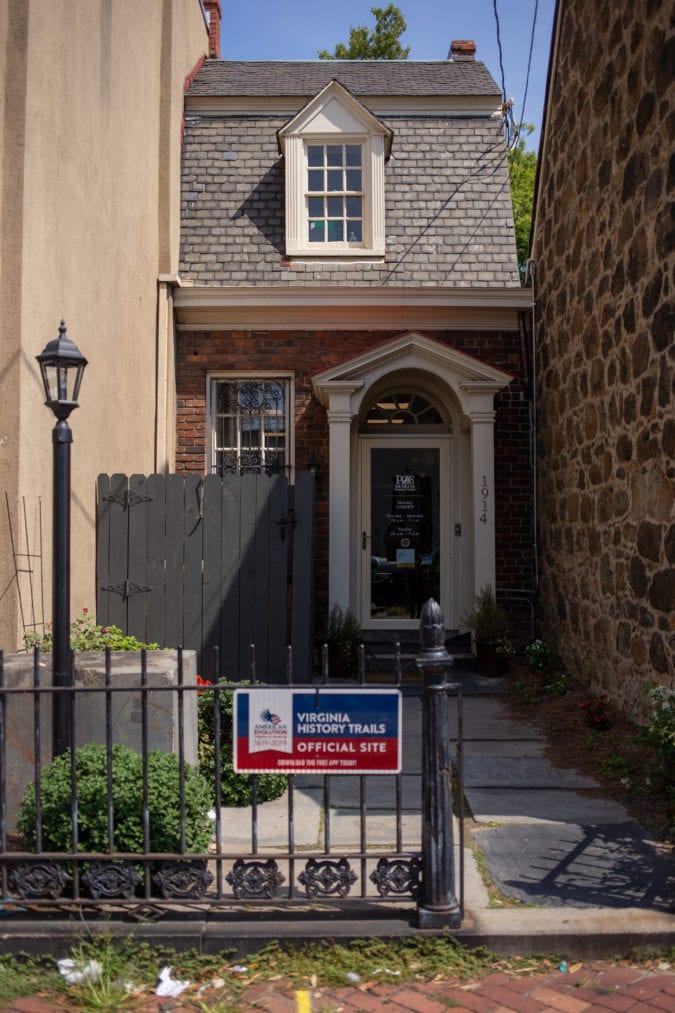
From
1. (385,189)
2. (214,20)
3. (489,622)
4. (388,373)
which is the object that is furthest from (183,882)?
(214,20)

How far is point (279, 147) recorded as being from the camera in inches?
431

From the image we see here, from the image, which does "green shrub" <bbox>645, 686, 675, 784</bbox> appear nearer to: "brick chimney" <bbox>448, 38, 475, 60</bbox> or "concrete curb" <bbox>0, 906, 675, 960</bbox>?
"concrete curb" <bbox>0, 906, 675, 960</bbox>

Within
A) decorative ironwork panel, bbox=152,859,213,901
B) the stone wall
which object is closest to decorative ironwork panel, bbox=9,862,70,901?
decorative ironwork panel, bbox=152,859,213,901

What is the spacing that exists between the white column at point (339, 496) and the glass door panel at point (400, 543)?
33.6 inches

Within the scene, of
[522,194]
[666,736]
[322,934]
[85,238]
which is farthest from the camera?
[522,194]

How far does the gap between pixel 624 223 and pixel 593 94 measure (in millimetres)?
1576

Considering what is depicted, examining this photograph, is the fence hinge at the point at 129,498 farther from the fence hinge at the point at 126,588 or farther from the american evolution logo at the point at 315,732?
the american evolution logo at the point at 315,732

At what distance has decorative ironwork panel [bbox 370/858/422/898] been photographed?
12.1 ft

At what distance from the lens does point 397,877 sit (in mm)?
3688

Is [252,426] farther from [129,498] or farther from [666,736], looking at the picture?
[666,736]

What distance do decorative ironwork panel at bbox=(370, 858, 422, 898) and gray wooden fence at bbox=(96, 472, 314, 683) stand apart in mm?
4464

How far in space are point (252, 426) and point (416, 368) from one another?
6.81 feet

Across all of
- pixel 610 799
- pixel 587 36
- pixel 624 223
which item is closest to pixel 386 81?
pixel 587 36

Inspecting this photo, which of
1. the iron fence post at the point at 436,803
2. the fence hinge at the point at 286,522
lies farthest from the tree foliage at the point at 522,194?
the iron fence post at the point at 436,803
